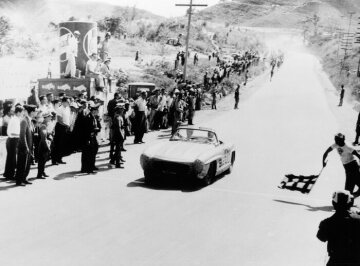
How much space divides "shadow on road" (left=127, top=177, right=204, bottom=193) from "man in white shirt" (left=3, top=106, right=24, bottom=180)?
2524 mm

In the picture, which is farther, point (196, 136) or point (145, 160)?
point (196, 136)

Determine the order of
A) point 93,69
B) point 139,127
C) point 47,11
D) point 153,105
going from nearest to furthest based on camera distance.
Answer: point 139,127 < point 153,105 < point 93,69 < point 47,11

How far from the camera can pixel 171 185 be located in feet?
37.4

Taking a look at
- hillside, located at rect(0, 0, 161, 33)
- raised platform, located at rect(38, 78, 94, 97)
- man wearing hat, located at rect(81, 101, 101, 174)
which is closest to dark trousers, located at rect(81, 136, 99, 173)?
man wearing hat, located at rect(81, 101, 101, 174)

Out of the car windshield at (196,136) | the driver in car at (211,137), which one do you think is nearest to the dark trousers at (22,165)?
the car windshield at (196,136)

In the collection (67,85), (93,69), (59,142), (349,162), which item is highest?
(93,69)

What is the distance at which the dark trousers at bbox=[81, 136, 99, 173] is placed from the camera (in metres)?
11.9

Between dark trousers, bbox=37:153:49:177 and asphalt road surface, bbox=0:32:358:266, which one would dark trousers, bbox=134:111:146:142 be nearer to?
asphalt road surface, bbox=0:32:358:266

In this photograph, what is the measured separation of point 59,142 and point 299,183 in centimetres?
599

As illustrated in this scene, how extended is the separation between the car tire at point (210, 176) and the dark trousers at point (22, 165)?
12.4ft

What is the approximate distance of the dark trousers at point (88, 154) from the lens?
11.9 metres

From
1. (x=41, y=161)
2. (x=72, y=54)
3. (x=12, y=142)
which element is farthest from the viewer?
(x=72, y=54)

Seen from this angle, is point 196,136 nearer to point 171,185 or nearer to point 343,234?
point 171,185

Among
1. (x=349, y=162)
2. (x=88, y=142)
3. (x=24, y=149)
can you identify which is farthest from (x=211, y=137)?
(x=24, y=149)
